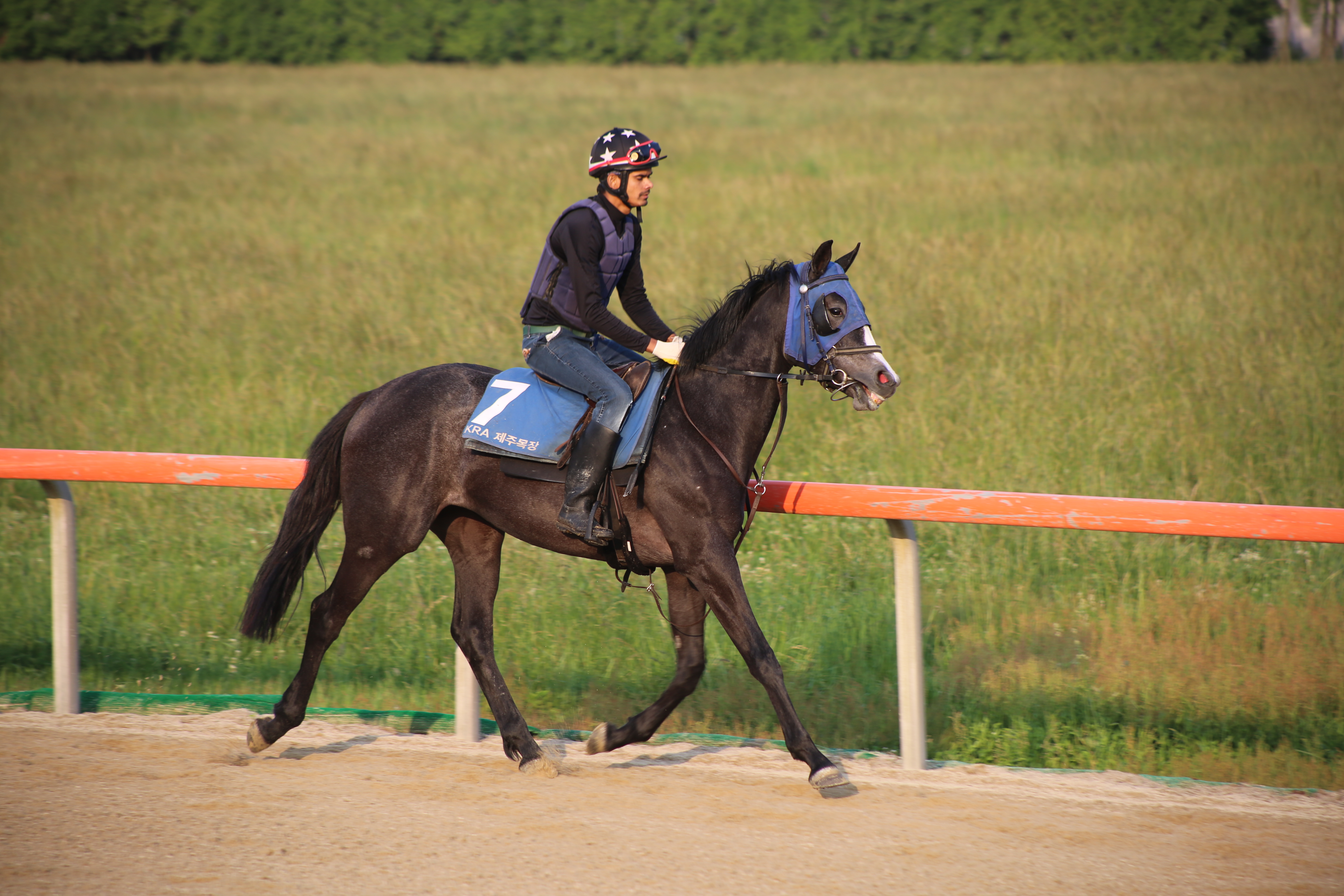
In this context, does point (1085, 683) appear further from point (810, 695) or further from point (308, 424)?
point (308, 424)

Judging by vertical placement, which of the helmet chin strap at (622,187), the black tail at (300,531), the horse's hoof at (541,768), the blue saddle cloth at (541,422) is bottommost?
the horse's hoof at (541,768)

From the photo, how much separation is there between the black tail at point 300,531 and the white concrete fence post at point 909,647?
2643 millimetres

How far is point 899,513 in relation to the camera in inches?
203

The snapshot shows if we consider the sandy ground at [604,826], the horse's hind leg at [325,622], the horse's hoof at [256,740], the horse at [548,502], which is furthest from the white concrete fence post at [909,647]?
the horse's hoof at [256,740]

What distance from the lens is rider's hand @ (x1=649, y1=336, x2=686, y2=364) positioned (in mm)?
5133

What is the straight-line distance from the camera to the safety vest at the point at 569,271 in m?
5.17

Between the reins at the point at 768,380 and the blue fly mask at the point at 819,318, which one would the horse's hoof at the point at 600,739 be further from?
the blue fly mask at the point at 819,318

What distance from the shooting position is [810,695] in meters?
6.38

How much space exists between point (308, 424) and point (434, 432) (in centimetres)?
568

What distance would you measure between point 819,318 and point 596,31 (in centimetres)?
4435

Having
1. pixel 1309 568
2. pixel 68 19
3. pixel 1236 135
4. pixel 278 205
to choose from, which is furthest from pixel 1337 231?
pixel 68 19

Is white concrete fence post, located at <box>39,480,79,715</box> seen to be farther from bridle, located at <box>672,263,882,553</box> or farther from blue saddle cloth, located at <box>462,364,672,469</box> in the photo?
bridle, located at <box>672,263,882,553</box>

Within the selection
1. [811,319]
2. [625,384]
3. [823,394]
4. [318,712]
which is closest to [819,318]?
[811,319]

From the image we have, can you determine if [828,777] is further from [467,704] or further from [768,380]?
[467,704]
